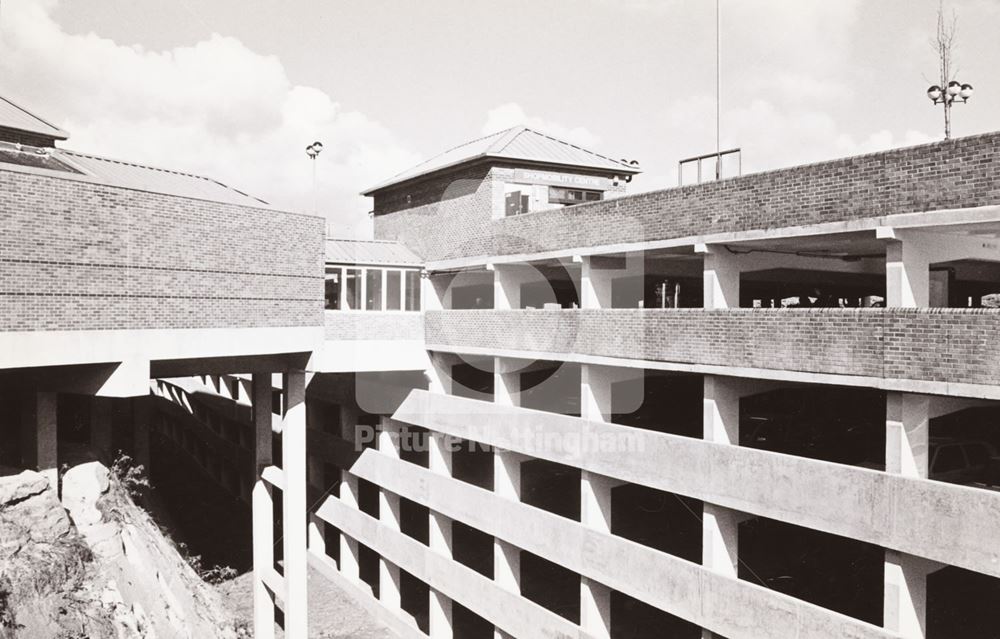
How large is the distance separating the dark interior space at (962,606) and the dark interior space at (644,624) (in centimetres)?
568

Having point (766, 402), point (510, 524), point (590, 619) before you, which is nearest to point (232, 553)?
point (510, 524)

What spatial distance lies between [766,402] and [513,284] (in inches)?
339

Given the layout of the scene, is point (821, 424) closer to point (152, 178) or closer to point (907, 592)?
point (907, 592)

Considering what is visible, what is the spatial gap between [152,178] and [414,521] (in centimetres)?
1647

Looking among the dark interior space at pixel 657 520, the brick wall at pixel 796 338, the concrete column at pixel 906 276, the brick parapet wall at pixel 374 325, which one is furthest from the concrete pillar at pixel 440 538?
the concrete column at pixel 906 276

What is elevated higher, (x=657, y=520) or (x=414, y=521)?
(x=657, y=520)

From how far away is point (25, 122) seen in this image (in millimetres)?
16844

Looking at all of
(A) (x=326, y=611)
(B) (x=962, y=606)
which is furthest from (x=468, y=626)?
(B) (x=962, y=606)

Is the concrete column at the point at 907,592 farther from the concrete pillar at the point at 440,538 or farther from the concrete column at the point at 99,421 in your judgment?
the concrete column at the point at 99,421

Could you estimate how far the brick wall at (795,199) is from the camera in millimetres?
9867

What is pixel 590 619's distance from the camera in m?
15.8

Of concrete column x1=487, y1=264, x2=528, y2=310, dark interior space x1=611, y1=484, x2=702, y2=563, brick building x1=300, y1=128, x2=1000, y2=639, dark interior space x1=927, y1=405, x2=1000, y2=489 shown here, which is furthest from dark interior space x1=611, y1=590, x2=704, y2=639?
concrete column x1=487, y1=264, x2=528, y2=310

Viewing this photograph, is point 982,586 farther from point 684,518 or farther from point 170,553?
point 170,553

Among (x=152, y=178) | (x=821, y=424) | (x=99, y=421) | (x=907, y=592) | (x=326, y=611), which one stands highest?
(x=152, y=178)
